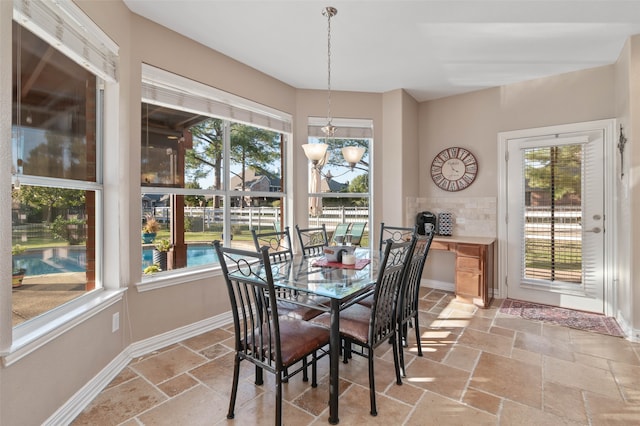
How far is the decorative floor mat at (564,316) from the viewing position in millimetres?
3102

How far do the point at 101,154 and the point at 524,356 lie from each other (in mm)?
3703

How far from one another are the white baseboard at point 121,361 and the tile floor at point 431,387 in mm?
50

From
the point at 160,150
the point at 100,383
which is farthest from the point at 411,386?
the point at 160,150

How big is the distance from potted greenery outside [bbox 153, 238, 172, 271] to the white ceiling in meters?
1.92

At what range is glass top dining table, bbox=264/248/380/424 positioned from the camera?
1.78 metres

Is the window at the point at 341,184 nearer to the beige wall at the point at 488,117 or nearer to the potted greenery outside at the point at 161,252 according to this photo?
the beige wall at the point at 488,117

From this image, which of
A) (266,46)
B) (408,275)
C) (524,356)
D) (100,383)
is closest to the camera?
(100,383)

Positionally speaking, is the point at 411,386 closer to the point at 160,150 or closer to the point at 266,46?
the point at 160,150

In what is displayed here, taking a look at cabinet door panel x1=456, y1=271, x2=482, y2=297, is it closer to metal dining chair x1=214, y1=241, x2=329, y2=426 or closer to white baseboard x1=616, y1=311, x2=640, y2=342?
white baseboard x1=616, y1=311, x2=640, y2=342

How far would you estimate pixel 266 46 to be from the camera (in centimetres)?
308

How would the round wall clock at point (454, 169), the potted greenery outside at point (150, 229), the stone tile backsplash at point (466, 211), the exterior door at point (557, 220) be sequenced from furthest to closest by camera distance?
the round wall clock at point (454, 169) → the stone tile backsplash at point (466, 211) → the exterior door at point (557, 220) → the potted greenery outside at point (150, 229)

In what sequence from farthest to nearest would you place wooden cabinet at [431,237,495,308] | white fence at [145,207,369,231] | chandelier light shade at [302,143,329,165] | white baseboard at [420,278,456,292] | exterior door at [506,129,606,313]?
1. white baseboard at [420,278,456,292]
2. wooden cabinet at [431,237,495,308]
3. exterior door at [506,129,606,313]
4. white fence at [145,207,369,231]
5. chandelier light shade at [302,143,329,165]

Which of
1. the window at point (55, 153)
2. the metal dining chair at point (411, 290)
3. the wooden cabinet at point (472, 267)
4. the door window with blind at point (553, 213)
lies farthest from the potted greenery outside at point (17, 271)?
the door window with blind at point (553, 213)

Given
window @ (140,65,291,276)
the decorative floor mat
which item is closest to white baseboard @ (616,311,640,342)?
the decorative floor mat
